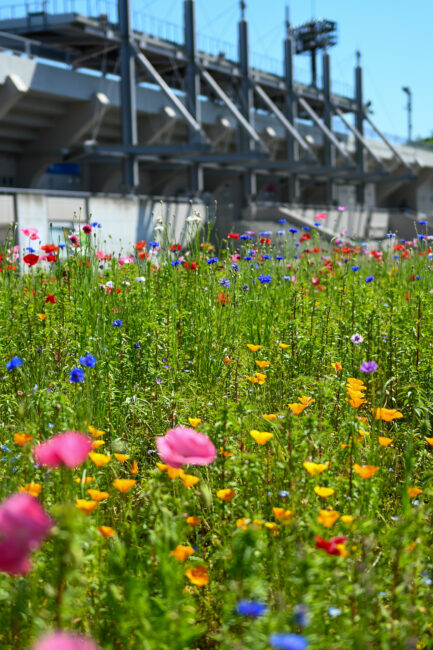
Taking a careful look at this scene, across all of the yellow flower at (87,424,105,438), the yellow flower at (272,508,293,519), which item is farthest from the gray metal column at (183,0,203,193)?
the yellow flower at (272,508,293,519)

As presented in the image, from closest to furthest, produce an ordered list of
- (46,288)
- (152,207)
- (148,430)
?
(148,430) < (46,288) < (152,207)

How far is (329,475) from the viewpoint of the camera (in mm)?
2629

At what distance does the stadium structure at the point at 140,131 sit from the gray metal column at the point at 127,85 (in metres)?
0.05

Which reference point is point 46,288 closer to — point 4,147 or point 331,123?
point 4,147

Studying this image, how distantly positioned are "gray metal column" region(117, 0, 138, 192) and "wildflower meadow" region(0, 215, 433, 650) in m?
Answer: 23.2

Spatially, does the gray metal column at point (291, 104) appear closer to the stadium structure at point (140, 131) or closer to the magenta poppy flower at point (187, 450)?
the stadium structure at point (140, 131)

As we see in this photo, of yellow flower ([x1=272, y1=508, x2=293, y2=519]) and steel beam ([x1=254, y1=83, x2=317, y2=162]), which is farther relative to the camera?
steel beam ([x1=254, y1=83, x2=317, y2=162])

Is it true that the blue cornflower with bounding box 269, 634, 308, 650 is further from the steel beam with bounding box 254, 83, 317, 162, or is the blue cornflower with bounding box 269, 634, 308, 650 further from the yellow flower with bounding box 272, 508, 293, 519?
the steel beam with bounding box 254, 83, 317, 162

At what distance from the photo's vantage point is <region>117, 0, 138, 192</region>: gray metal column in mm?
28578

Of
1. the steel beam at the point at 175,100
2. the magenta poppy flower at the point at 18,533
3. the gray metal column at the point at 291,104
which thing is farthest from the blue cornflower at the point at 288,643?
the gray metal column at the point at 291,104

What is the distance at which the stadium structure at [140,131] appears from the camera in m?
23.0

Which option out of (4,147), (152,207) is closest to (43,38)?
(4,147)

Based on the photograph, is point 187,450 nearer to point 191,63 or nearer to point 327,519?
point 327,519

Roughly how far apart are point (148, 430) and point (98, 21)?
27.8 m
